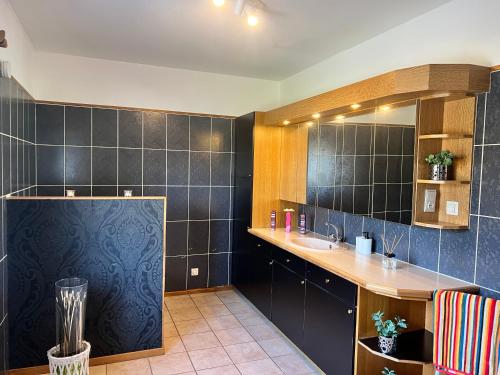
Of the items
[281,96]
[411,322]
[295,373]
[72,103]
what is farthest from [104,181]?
[411,322]

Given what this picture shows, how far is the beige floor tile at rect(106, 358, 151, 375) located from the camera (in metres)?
2.61

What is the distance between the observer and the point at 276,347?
3.00 metres

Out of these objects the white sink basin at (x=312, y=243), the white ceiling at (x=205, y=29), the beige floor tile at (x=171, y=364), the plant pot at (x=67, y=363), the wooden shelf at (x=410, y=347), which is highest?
the white ceiling at (x=205, y=29)

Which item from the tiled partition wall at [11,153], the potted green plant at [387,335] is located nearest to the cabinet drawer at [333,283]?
the potted green plant at [387,335]

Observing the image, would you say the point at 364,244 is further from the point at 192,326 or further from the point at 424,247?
the point at 192,326

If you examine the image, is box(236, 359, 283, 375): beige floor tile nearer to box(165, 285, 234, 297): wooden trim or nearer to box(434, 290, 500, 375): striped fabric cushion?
box(434, 290, 500, 375): striped fabric cushion

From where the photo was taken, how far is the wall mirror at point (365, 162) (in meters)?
2.39

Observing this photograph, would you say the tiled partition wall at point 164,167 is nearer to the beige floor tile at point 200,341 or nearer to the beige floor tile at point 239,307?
the beige floor tile at point 239,307

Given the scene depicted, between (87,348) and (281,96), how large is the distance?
3288 millimetres

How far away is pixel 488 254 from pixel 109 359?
2.65m

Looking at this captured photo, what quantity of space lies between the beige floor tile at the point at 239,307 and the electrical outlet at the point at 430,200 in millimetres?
2155

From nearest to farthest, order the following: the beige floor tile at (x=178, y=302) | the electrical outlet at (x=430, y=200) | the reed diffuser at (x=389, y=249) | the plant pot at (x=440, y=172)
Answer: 1. the plant pot at (x=440, y=172)
2. the electrical outlet at (x=430, y=200)
3. the reed diffuser at (x=389, y=249)
4. the beige floor tile at (x=178, y=302)

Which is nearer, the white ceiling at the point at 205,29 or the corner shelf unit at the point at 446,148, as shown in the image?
the corner shelf unit at the point at 446,148

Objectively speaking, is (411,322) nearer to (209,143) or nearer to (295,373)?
(295,373)
